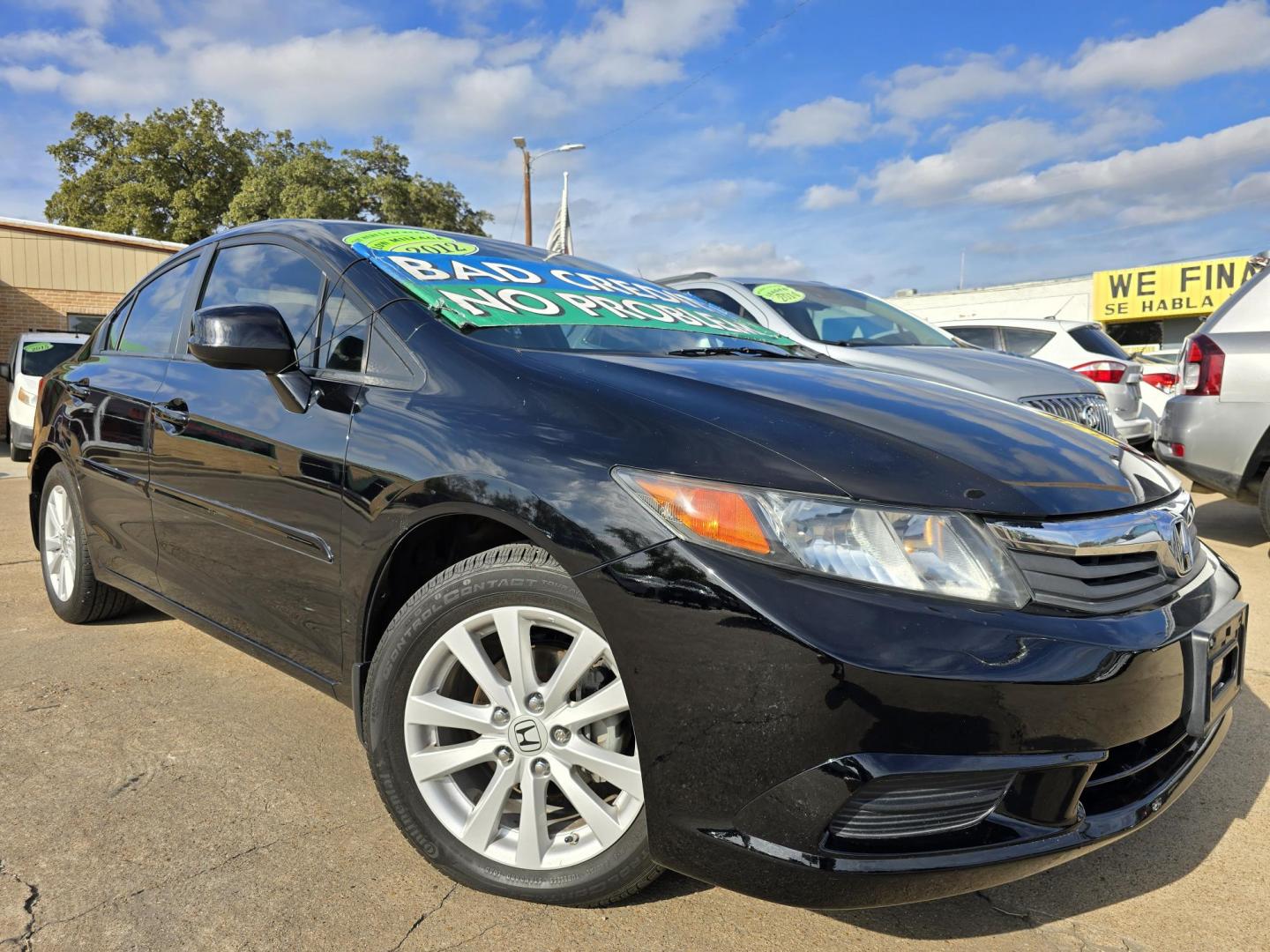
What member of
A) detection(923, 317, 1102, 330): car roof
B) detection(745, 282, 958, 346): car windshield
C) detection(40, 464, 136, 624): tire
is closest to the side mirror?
detection(40, 464, 136, 624): tire

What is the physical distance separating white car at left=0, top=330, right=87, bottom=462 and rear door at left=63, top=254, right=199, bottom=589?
288 inches

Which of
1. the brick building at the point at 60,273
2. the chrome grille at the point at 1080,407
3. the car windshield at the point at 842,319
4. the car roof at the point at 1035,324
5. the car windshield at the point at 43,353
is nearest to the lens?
the chrome grille at the point at 1080,407

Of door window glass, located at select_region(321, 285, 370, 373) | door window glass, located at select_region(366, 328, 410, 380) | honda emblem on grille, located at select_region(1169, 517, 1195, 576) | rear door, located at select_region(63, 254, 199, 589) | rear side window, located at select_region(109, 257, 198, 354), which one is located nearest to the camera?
honda emblem on grille, located at select_region(1169, 517, 1195, 576)

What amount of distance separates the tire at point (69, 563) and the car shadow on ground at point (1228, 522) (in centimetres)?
535

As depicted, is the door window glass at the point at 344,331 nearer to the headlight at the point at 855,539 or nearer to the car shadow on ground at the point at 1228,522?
the headlight at the point at 855,539

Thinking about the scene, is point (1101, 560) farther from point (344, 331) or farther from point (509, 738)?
point (344, 331)

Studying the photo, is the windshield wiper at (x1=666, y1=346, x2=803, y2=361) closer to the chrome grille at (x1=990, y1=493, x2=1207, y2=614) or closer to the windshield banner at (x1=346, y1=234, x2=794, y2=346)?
the windshield banner at (x1=346, y1=234, x2=794, y2=346)

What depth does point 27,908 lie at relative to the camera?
187 centimetres

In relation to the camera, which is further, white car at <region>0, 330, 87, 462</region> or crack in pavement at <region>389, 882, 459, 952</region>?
white car at <region>0, 330, 87, 462</region>

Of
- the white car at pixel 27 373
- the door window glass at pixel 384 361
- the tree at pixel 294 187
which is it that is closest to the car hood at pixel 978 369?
the door window glass at pixel 384 361

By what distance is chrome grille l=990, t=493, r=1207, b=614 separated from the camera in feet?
5.26

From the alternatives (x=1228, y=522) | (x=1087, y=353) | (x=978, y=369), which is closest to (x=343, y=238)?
(x=978, y=369)

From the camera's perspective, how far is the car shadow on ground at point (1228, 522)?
5516mm

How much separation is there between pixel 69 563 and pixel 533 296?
239cm
